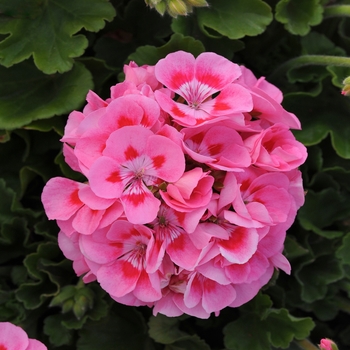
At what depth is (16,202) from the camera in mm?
1795

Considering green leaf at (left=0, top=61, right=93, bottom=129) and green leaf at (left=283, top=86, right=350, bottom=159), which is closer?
green leaf at (left=0, top=61, right=93, bottom=129)

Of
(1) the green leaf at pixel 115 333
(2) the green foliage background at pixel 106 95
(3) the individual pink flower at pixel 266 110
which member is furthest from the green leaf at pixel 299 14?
(1) the green leaf at pixel 115 333

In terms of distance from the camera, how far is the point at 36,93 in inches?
71.6

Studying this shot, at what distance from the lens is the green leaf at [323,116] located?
187cm

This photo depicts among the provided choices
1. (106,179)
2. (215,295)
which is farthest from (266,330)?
(106,179)

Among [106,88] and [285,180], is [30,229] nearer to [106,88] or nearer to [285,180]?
[106,88]

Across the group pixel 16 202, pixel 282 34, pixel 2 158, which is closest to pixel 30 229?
pixel 16 202

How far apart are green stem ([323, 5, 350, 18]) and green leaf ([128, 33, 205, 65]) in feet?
1.77

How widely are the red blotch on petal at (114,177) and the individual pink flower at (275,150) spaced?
300 mm

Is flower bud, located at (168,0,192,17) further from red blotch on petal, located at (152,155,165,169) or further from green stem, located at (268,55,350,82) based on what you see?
green stem, located at (268,55,350,82)

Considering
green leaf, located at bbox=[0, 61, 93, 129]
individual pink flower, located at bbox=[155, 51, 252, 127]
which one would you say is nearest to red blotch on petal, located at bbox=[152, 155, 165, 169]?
individual pink flower, located at bbox=[155, 51, 252, 127]

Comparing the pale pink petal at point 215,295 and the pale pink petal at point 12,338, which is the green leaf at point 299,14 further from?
the pale pink petal at point 12,338

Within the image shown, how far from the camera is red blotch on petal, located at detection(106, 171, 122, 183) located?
3.50ft

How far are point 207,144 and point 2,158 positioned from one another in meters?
1.10
